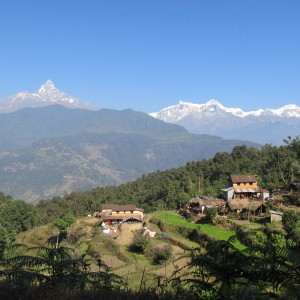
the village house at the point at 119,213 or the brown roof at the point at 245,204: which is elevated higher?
the brown roof at the point at 245,204

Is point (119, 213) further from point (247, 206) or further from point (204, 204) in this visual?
point (247, 206)

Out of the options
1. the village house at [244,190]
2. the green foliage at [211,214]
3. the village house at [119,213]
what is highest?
the village house at [244,190]

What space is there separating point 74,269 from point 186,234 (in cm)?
3062

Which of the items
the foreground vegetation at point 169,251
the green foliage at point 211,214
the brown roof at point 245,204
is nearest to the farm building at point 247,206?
the brown roof at point 245,204

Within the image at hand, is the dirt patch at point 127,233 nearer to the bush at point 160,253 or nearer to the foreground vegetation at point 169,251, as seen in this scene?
the foreground vegetation at point 169,251

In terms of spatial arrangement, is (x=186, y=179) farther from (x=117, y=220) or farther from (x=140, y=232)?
(x=140, y=232)

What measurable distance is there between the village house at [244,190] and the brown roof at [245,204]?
4.55 metres

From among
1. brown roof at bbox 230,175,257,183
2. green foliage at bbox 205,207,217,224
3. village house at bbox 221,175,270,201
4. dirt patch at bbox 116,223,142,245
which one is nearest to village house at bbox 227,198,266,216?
green foliage at bbox 205,207,217,224

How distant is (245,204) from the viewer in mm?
41312

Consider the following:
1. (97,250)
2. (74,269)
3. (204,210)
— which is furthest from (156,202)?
(74,269)

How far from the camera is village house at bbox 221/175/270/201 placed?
4680 cm

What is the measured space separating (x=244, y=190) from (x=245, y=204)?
6449 mm

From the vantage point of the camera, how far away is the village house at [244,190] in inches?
1843

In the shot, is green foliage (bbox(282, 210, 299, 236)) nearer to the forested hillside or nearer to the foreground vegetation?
the foreground vegetation
